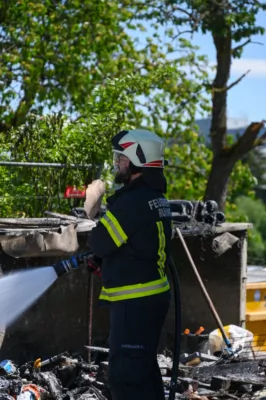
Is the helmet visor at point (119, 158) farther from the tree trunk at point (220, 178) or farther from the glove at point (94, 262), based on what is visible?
the tree trunk at point (220, 178)

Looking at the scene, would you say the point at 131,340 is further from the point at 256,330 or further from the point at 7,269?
the point at 256,330

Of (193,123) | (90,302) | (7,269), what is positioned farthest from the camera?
(193,123)

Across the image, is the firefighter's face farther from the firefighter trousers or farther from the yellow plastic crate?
the yellow plastic crate

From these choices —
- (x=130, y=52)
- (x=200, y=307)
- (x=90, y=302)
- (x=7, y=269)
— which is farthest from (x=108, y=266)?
(x=130, y=52)

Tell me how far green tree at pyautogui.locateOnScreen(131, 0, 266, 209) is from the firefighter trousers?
402 inches

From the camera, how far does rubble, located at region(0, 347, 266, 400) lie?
7332mm

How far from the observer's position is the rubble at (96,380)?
733 cm

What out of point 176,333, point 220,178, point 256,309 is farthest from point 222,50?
point 176,333

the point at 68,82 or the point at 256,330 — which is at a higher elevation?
the point at 68,82

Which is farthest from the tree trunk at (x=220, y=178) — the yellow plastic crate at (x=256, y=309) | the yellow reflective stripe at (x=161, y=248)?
the yellow reflective stripe at (x=161, y=248)

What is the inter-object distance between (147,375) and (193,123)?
629 inches

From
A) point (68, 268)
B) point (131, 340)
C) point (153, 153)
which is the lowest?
point (131, 340)

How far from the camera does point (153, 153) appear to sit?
574 centimetres

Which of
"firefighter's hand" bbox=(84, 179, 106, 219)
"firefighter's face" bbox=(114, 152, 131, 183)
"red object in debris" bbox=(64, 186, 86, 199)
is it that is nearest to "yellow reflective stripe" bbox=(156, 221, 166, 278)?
"firefighter's face" bbox=(114, 152, 131, 183)
